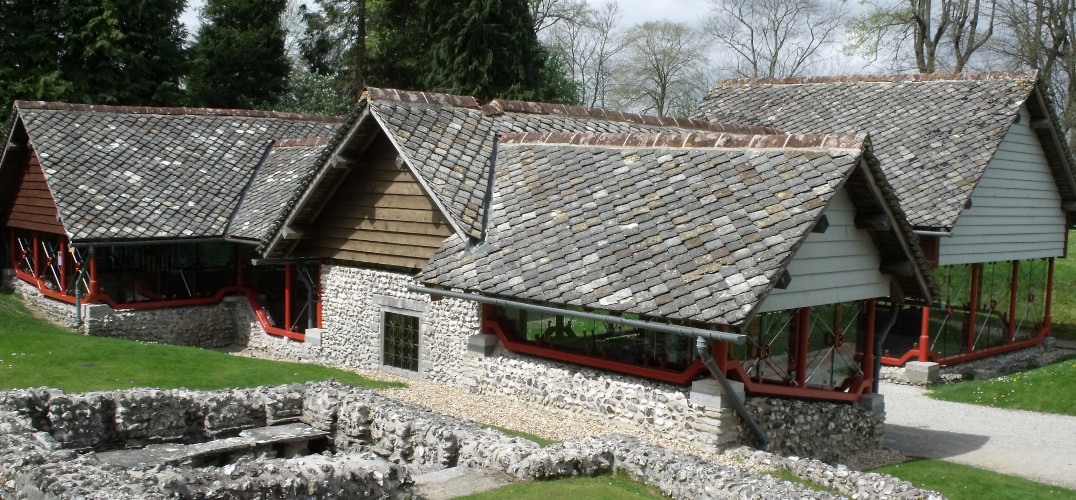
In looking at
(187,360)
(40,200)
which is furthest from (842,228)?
(40,200)

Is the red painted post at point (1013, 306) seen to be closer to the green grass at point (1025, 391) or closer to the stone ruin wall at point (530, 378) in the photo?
the green grass at point (1025, 391)

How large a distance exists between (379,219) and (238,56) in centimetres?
2575

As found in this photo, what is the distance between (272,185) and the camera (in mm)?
23969

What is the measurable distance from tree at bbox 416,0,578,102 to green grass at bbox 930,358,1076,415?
2173cm

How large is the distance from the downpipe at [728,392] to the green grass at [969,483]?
6.31ft

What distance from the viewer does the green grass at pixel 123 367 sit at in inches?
612

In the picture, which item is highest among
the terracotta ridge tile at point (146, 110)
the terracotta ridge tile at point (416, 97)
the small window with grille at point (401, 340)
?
the terracotta ridge tile at point (146, 110)

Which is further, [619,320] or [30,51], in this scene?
[30,51]

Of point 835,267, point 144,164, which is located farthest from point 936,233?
point 144,164

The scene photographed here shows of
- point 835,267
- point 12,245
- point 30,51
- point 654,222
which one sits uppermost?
point 30,51

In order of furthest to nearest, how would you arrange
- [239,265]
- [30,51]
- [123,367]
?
[30,51], [239,265], [123,367]

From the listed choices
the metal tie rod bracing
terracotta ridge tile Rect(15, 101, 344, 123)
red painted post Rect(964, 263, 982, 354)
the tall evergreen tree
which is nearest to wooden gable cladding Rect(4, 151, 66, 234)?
terracotta ridge tile Rect(15, 101, 344, 123)

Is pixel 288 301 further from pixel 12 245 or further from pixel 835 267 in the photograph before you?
pixel 835 267

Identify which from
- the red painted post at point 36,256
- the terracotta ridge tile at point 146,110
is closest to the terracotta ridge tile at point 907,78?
the terracotta ridge tile at point 146,110
